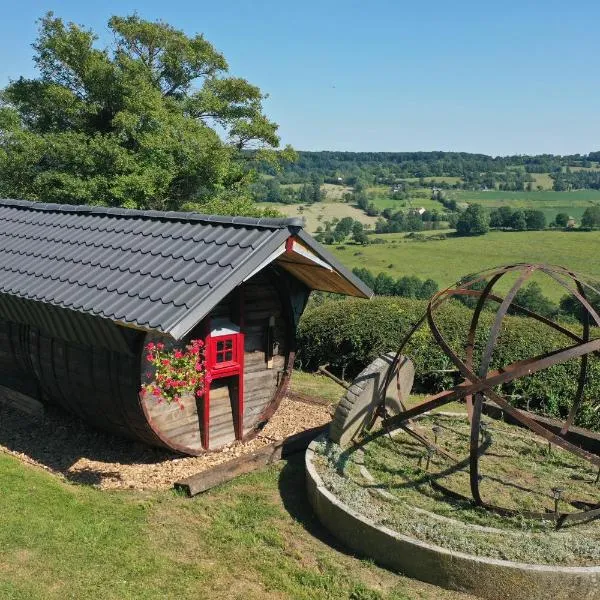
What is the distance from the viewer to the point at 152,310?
22.5 ft

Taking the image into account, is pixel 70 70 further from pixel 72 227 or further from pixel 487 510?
pixel 487 510

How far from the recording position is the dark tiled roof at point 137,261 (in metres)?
7.00

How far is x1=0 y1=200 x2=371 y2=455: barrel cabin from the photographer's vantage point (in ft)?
24.2

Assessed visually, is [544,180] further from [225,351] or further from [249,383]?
[225,351]

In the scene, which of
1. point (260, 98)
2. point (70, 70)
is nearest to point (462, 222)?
point (260, 98)

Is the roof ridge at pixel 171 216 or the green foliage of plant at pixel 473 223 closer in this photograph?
the roof ridge at pixel 171 216

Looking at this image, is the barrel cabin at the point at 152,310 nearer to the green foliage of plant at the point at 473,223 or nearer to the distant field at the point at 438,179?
the green foliage of plant at the point at 473,223

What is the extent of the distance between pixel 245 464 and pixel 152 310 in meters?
2.89

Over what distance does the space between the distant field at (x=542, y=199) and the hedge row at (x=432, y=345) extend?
76649mm

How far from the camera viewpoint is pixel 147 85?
77.5 feet

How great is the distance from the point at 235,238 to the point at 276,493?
3412 millimetres

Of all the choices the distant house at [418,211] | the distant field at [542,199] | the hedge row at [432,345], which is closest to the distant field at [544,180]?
the distant field at [542,199]

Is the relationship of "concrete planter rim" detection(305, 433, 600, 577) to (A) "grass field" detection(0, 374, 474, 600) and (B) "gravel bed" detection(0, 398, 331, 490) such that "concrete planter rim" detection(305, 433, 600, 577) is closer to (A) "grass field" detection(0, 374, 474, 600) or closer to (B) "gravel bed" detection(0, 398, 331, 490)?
(A) "grass field" detection(0, 374, 474, 600)

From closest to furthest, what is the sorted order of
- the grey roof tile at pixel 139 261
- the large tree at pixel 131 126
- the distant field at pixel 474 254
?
the grey roof tile at pixel 139 261 → the large tree at pixel 131 126 → the distant field at pixel 474 254
